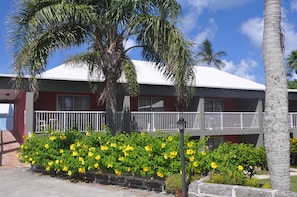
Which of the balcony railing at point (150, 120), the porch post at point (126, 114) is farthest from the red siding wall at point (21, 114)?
the porch post at point (126, 114)

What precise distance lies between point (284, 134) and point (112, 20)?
282 inches

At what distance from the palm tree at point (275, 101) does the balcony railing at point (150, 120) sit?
9.56 m

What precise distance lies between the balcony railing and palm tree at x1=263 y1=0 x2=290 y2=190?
9.56 m

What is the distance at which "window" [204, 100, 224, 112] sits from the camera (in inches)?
931

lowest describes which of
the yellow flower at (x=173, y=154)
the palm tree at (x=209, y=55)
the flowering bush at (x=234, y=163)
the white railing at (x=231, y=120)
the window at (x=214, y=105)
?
the flowering bush at (x=234, y=163)

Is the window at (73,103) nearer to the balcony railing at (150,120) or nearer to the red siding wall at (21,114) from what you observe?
the red siding wall at (21,114)

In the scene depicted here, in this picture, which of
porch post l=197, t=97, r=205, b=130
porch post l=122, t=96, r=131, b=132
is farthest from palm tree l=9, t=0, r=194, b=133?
porch post l=197, t=97, r=205, b=130

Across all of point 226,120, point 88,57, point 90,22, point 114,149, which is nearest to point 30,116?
point 88,57

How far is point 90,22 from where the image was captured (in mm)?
11195

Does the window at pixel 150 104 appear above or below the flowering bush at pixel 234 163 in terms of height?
above

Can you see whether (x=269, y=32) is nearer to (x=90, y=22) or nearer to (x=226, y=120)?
(x=90, y=22)

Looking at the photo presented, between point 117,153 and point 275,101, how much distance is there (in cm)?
463

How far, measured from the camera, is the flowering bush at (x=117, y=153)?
8109 millimetres

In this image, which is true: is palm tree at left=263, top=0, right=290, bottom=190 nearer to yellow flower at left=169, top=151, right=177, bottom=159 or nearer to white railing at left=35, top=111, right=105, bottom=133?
yellow flower at left=169, top=151, right=177, bottom=159
